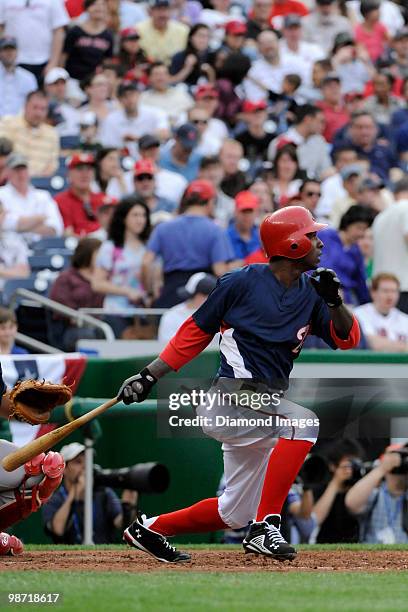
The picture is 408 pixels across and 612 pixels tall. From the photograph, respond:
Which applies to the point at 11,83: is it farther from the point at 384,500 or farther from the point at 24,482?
the point at 24,482

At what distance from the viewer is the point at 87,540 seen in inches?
345

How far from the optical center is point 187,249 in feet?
37.5

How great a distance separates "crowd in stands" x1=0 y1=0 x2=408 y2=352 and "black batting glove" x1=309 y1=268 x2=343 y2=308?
4099 mm

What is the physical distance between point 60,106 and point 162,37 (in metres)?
2.71

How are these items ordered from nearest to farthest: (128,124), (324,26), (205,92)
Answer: (128,124)
(205,92)
(324,26)

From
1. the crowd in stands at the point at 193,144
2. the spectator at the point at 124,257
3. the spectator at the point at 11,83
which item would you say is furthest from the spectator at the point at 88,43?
the spectator at the point at 124,257

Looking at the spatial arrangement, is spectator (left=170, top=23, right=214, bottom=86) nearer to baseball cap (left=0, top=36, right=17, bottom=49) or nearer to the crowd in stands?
the crowd in stands

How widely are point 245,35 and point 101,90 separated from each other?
346 cm

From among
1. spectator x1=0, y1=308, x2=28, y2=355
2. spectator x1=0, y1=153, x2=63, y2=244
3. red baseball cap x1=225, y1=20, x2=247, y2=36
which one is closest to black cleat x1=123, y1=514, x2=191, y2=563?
spectator x1=0, y1=308, x2=28, y2=355

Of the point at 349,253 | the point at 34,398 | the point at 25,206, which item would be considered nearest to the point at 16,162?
the point at 25,206

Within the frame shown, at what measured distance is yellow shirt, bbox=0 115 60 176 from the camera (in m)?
14.3

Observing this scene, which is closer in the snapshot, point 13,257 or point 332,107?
point 13,257

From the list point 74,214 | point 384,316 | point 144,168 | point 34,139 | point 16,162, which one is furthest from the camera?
point 34,139

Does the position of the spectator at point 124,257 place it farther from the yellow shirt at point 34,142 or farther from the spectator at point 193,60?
the spectator at point 193,60
